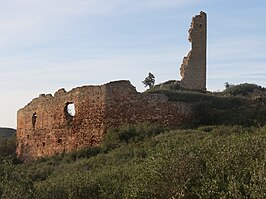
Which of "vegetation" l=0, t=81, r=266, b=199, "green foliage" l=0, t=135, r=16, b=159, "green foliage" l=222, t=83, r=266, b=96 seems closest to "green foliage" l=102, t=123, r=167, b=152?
"vegetation" l=0, t=81, r=266, b=199

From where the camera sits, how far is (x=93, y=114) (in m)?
25.6

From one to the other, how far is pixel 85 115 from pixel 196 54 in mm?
8811

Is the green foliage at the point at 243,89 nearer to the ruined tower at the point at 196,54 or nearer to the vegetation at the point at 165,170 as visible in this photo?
the ruined tower at the point at 196,54

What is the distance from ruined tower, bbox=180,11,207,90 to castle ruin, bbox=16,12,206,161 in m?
7.21

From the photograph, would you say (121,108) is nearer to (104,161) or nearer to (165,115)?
(165,115)

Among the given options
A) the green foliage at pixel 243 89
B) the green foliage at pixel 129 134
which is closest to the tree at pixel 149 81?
the green foliage at pixel 243 89

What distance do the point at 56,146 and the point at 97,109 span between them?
3521mm

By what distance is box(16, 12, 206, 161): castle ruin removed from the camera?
977 inches

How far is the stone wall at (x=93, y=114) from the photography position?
24.8m

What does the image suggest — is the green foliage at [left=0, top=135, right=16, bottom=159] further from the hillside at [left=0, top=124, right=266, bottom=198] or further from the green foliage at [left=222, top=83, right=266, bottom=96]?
the hillside at [left=0, top=124, right=266, bottom=198]

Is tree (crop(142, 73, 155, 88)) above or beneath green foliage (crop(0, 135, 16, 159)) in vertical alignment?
above

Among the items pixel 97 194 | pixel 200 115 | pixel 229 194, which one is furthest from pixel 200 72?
pixel 229 194

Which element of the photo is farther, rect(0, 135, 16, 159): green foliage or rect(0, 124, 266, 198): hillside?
rect(0, 135, 16, 159): green foliage

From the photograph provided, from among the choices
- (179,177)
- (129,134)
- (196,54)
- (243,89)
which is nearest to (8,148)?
(129,134)
